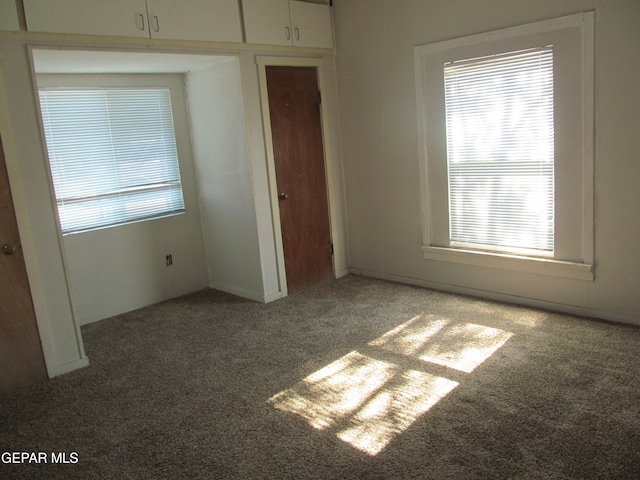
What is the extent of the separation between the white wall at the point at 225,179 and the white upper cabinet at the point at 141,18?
315 mm

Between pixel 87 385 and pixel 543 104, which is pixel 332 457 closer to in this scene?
pixel 87 385

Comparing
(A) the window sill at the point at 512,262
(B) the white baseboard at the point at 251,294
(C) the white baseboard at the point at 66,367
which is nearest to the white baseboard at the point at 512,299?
(A) the window sill at the point at 512,262

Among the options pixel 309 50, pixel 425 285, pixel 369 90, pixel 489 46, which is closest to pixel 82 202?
pixel 309 50

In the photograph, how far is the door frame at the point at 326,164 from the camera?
4324 mm

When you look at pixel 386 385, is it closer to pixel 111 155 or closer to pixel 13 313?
pixel 13 313

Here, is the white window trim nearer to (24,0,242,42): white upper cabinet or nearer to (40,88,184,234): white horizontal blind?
(24,0,242,42): white upper cabinet

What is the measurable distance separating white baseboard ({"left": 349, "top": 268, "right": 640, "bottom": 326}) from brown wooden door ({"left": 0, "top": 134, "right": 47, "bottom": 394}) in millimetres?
2726

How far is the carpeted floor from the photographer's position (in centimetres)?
233

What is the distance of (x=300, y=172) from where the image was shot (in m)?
4.62

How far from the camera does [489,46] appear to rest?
12.2 ft

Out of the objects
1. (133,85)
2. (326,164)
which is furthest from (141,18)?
(326,164)

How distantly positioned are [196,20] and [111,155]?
130 cm

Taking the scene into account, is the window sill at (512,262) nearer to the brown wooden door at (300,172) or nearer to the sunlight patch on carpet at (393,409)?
the brown wooden door at (300,172)

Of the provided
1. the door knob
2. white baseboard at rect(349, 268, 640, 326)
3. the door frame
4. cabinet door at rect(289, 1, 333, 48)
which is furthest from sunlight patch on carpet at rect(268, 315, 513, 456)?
cabinet door at rect(289, 1, 333, 48)
